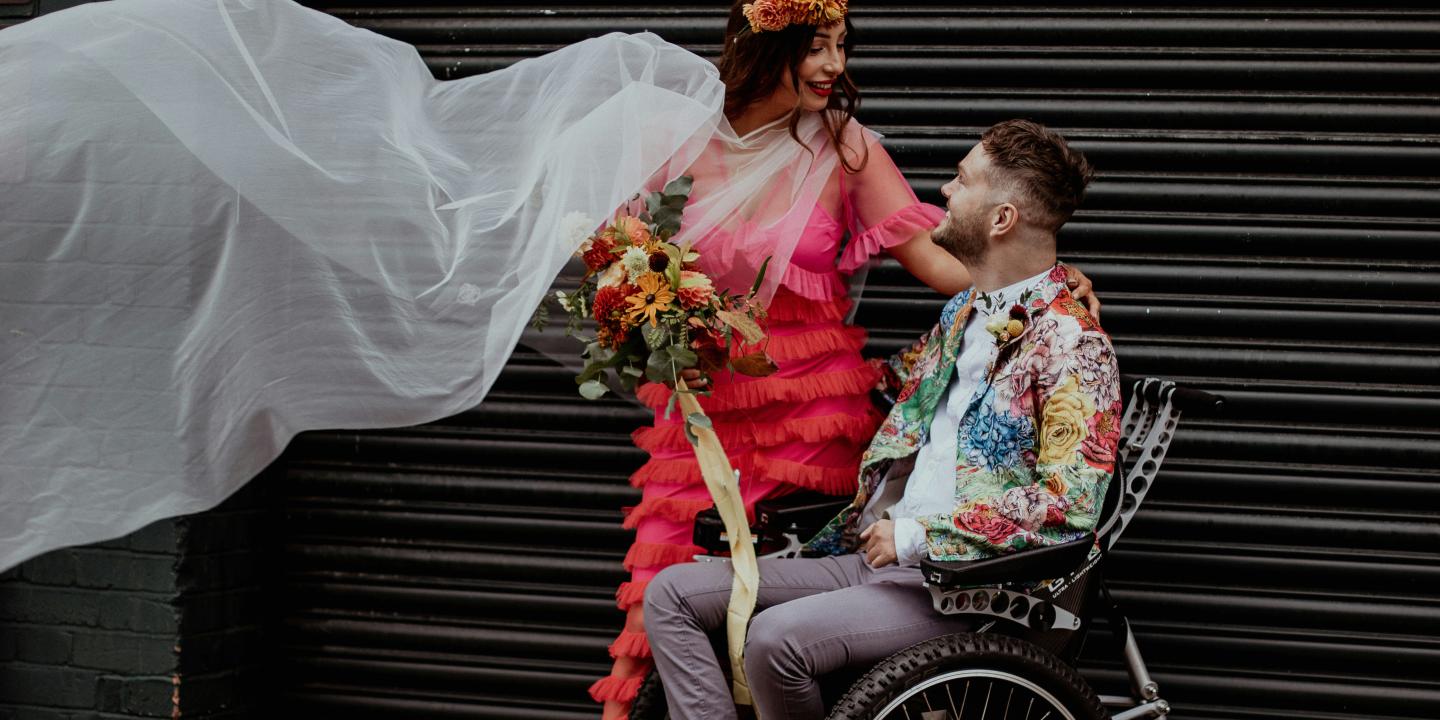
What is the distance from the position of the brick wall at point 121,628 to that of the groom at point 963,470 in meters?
1.98

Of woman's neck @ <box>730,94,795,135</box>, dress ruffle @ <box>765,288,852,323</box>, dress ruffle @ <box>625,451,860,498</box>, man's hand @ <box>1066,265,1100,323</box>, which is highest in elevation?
woman's neck @ <box>730,94,795,135</box>

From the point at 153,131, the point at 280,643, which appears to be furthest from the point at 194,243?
the point at 280,643

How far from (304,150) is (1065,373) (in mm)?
1837

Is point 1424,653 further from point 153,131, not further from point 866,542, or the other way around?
point 153,131

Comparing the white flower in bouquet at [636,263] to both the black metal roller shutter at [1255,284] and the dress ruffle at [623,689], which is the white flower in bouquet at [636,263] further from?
the black metal roller shutter at [1255,284]

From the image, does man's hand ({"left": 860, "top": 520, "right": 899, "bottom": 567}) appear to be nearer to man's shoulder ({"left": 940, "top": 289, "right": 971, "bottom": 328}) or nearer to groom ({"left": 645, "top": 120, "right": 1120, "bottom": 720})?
groom ({"left": 645, "top": 120, "right": 1120, "bottom": 720})

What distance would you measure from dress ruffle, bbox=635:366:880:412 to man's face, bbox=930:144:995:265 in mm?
467

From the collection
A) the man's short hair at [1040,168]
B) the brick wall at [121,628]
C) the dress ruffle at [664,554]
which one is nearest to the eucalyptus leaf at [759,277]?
the man's short hair at [1040,168]

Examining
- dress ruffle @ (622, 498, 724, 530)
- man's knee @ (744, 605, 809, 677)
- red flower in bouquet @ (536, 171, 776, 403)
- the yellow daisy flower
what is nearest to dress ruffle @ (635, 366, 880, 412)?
dress ruffle @ (622, 498, 724, 530)

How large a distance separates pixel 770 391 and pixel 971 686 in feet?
3.07

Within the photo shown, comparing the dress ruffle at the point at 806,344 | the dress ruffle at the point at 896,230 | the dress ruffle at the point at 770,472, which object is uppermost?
the dress ruffle at the point at 896,230

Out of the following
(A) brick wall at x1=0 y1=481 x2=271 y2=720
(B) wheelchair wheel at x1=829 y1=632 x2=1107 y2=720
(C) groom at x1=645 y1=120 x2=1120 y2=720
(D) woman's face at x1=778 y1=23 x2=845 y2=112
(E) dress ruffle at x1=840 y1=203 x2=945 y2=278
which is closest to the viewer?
(B) wheelchair wheel at x1=829 y1=632 x2=1107 y2=720

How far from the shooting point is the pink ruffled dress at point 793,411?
3.40 m

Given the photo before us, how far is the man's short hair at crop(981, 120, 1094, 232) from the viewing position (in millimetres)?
3094
